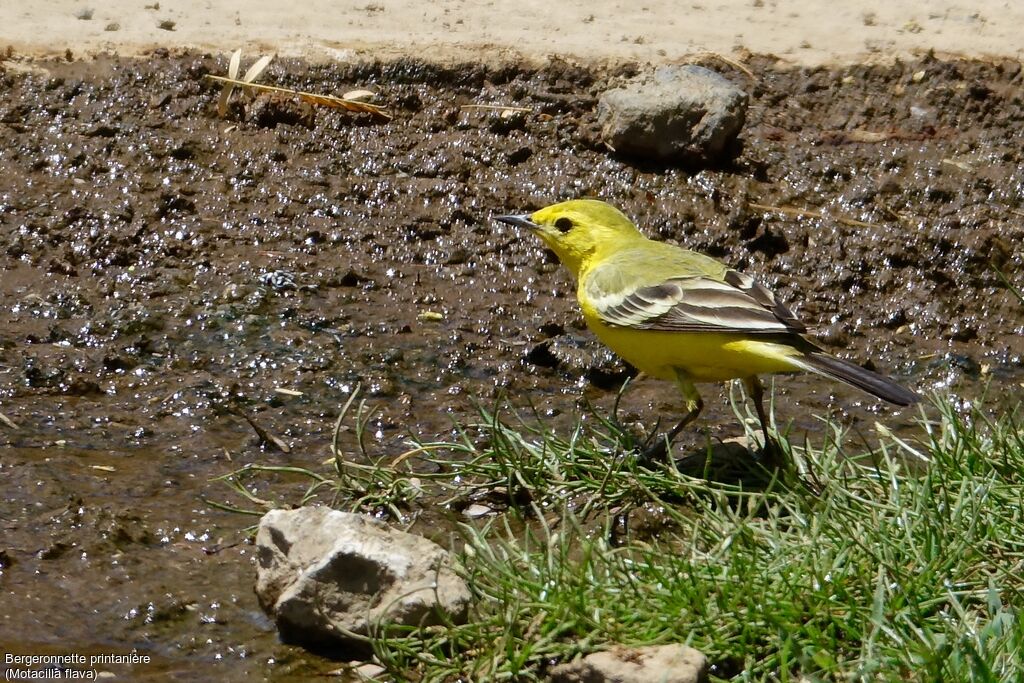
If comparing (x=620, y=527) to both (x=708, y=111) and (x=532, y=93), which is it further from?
(x=532, y=93)

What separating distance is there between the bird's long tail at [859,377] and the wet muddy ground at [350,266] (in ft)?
3.32

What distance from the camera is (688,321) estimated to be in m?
5.36

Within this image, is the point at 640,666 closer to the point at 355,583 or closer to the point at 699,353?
the point at 355,583

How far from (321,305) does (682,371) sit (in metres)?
2.05

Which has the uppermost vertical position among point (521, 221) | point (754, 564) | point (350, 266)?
point (521, 221)

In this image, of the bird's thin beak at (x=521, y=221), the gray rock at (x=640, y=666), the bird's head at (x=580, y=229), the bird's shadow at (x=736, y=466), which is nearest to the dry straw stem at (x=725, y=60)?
the bird's head at (x=580, y=229)

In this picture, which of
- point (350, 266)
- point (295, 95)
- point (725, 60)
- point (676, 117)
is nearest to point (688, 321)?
point (350, 266)

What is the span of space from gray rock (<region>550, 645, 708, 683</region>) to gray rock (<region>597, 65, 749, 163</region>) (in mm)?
4283

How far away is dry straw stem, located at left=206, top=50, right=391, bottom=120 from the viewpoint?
805cm

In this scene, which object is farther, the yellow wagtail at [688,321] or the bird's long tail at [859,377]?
the yellow wagtail at [688,321]

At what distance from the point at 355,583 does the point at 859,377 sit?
1931 millimetres

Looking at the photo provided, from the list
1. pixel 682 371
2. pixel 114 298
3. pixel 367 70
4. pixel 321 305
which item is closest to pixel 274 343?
pixel 321 305

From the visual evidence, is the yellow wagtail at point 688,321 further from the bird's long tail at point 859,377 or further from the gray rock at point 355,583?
the gray rock at point 355,583

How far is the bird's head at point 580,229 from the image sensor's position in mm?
6395
